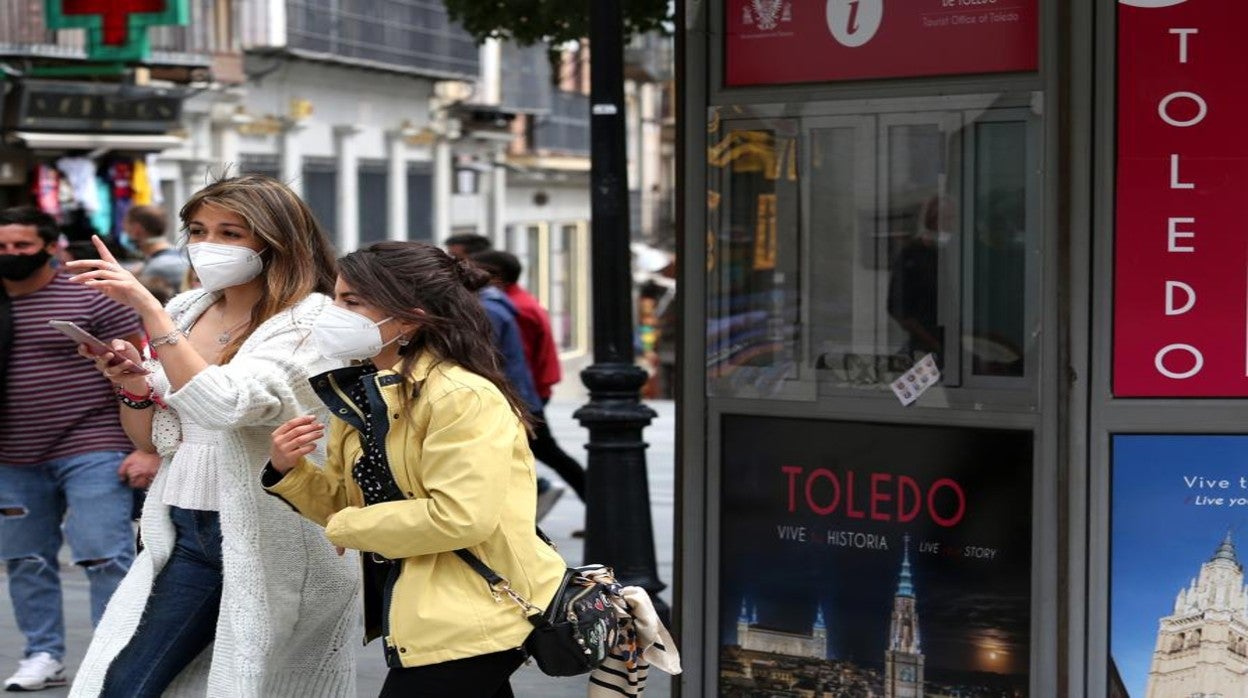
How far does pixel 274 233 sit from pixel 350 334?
75 centimetres

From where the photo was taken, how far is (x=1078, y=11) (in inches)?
202

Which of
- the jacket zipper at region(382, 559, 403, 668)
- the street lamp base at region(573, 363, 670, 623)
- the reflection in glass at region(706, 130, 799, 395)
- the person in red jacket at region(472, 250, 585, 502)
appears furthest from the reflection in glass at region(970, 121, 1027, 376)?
the person in red jacket at region(472, 250, 585, 502)

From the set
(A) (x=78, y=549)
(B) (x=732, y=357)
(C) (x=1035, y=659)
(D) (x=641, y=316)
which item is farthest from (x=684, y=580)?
(D) (x=641, y=316)

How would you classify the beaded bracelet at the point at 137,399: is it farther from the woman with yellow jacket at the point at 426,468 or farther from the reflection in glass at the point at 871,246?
the reflection in glass at the point at 871,246

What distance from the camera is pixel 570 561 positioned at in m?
10.5

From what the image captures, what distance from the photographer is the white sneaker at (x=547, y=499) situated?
1200cm

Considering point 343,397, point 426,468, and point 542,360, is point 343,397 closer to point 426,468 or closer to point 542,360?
point 426,468

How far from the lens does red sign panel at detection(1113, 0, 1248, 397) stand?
5.09 m

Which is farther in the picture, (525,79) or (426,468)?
(525,79)

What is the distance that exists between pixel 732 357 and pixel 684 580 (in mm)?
679

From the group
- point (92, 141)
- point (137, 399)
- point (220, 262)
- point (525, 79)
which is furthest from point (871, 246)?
point (525, 79)

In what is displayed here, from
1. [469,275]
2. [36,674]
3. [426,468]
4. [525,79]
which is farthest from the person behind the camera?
[525,79]

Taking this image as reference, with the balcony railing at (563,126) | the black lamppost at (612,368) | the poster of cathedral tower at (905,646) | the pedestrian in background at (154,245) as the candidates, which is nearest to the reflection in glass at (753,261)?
the poster of cathedral tower at (905,646)

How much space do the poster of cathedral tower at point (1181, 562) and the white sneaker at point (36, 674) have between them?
3.94 meters
